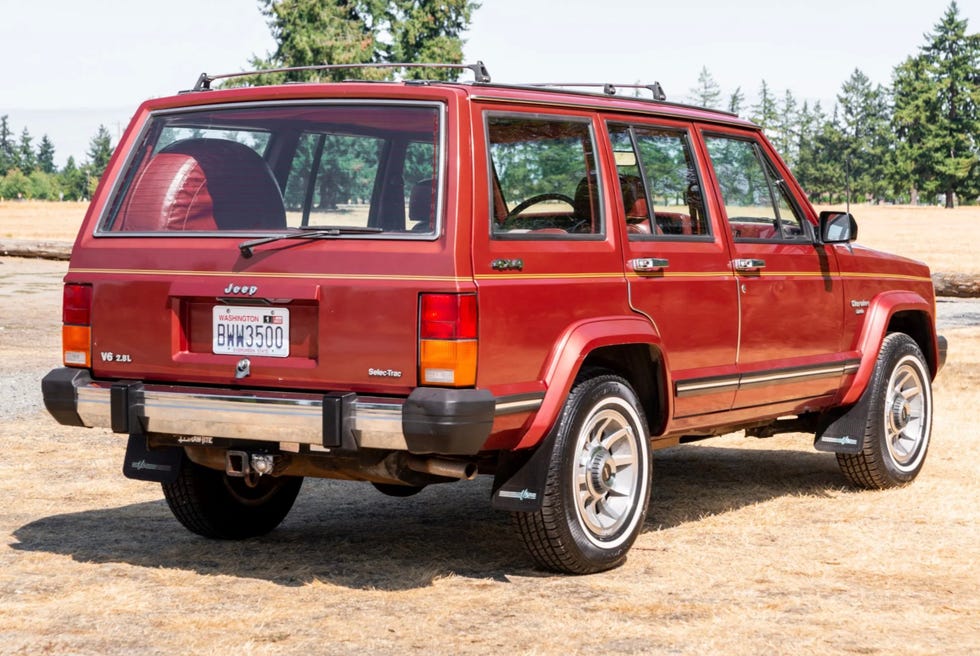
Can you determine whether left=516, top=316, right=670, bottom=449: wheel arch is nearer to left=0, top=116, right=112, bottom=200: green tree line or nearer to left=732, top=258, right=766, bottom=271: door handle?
left=732, top=258, right=766, bottom=271: door handle

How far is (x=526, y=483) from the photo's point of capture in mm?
5613

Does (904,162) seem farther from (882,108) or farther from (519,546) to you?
(519,546)

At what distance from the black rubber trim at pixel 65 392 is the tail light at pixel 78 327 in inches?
2.0

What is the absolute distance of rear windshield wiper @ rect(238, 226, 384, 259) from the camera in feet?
17.8

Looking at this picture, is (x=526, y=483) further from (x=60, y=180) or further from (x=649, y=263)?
(x=60, y=180)

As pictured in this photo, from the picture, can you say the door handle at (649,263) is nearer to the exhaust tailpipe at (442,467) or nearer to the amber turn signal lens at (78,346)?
the exhaust tailpipe at (442,467)

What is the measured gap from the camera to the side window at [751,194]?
6980mm

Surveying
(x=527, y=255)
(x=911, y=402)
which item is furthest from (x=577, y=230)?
(x=911, y=402)

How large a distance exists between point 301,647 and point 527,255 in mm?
1731

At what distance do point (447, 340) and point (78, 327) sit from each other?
1765 millimetres

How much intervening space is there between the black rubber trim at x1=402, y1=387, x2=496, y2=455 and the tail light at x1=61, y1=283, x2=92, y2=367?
5.24 feet

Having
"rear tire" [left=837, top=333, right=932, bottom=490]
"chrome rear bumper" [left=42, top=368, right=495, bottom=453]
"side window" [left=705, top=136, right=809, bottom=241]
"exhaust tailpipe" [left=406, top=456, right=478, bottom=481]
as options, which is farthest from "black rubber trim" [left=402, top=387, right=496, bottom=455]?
"rear tire" [left=837, top=333, right=932, bottom=490]

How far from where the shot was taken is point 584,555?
5793 mm

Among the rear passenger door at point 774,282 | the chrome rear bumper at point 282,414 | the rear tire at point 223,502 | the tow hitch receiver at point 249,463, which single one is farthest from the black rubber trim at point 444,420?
the rear passenger door at point 774,282
